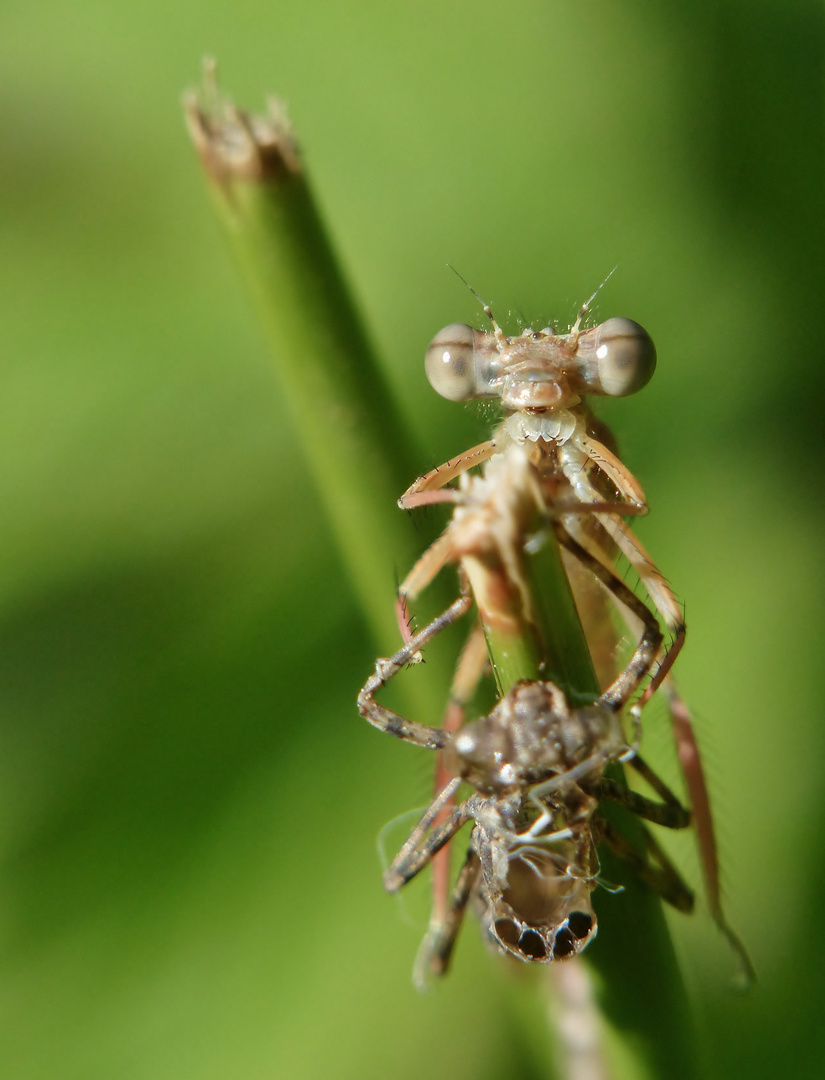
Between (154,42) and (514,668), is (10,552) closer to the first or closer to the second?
(154,42)

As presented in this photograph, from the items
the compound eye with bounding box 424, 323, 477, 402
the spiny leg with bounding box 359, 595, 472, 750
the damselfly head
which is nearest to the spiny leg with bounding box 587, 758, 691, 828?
the spiny leg with bounding box 359, 595, 472, 750

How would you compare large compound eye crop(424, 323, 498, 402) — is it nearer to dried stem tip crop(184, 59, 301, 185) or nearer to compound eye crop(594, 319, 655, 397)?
compound eye crop(594, 319, 655, 397)

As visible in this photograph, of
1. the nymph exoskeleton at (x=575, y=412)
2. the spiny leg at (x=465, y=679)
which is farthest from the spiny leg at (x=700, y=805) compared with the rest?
the spiny leg at (x=465, y=679)

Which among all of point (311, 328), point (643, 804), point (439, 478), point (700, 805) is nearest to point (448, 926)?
point (700, 805)

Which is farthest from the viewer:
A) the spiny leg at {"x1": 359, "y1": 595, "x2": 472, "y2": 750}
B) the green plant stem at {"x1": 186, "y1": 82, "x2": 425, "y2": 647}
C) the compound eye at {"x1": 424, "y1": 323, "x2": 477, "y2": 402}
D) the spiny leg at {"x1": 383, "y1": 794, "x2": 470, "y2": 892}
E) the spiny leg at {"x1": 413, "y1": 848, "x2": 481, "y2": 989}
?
the compound eye at {"x1": 424, "y1": 323, "x2": 477, "y2": 402}

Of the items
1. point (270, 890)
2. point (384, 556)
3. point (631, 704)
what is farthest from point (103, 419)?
point (631, 704)

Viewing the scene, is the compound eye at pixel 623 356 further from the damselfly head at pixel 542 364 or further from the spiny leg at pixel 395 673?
the spiny leg at pixel 395 673
